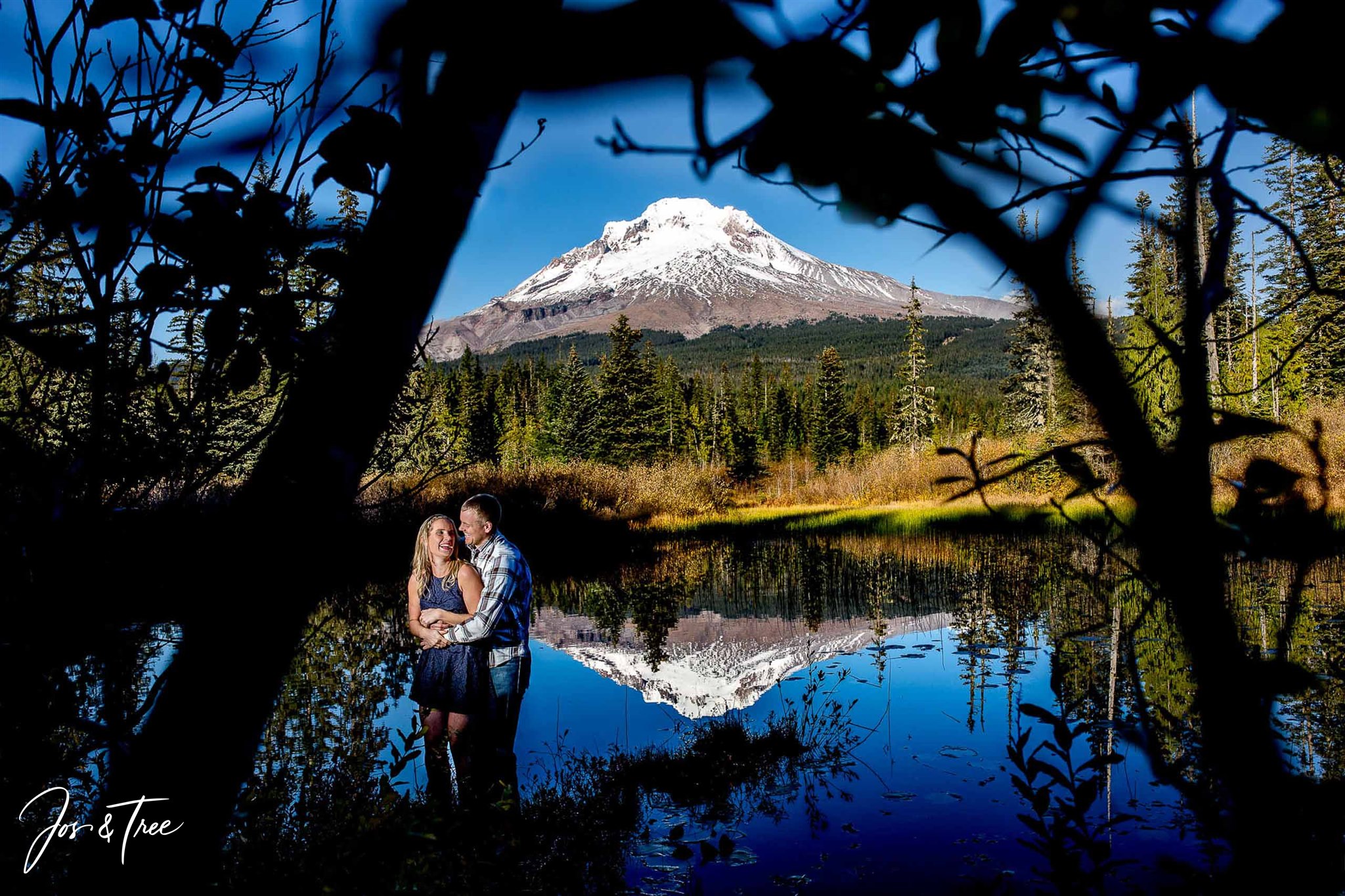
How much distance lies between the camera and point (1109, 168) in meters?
0.58

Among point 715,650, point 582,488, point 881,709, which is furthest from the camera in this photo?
point 582,488

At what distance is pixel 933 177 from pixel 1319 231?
1385 inches

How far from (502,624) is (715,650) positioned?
9.26m

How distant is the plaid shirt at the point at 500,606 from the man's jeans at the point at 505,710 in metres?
0.07

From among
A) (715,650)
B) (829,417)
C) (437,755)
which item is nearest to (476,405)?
(829,417)

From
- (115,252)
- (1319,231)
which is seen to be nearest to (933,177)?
(115,252)

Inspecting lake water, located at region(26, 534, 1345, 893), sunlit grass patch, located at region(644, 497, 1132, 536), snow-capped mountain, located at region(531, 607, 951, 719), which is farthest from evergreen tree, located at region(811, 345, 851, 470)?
snow-capped mountain, located at region(531, 607, 951, 719)

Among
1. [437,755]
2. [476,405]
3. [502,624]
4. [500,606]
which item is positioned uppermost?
[476,405]

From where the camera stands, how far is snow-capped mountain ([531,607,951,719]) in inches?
418

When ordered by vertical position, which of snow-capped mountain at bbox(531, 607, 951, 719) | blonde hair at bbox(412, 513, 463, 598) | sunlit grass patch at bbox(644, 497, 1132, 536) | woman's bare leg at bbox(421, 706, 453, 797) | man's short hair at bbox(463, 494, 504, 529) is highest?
man's short hair at bbox(463, 494, 504, 529)

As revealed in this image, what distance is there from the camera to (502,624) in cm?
485

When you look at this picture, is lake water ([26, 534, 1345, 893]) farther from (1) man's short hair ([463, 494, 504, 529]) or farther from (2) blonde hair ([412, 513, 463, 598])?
(1) man's short hair ([463, 494, 504, 529])

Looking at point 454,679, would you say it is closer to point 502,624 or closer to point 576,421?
point 502,624

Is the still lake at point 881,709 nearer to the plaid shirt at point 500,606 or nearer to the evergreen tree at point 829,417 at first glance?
the plaid shirt at point 500,606
